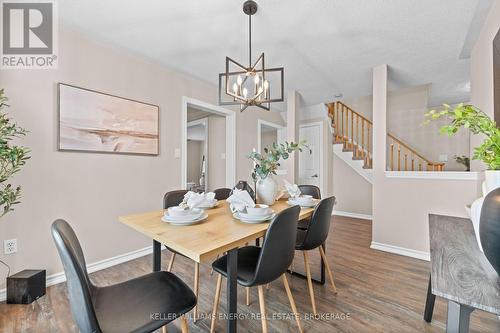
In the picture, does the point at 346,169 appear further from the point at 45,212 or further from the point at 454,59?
the point at 45,212

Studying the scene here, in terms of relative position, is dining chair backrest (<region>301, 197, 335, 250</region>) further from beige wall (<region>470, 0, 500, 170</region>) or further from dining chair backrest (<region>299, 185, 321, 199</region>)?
beige wall (<region>470, 0, 500, 170</region>)

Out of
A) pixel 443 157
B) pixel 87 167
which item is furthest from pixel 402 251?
pixel 87 167

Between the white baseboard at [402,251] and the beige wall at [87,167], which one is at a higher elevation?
the beige wall at [87,167]

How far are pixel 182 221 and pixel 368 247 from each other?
8.82 feet

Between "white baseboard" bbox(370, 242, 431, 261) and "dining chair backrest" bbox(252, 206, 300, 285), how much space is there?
2242mm

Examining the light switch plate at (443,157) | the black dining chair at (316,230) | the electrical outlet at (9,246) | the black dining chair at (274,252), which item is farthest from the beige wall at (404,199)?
the electrical outlet at (9,246)

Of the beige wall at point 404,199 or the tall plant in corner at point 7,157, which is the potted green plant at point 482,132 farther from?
the tall plant in corner at point 7,157

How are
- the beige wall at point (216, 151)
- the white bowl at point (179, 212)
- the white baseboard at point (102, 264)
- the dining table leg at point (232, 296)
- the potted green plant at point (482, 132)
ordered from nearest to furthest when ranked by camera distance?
1. the potted green plant at point (482, 132)
2. the dining table leg at point (232, 296)
3. the white bowl at point (179, 212)
4. the white baseboard at point (102, 264)
5. the beige wall at point (216, 151)

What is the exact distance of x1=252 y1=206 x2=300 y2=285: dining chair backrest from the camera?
1124mm

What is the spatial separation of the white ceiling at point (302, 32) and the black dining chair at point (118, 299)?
74.6 inches

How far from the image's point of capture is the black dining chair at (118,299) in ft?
2.50

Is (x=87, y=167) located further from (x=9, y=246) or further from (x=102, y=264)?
(x=102, y=264)

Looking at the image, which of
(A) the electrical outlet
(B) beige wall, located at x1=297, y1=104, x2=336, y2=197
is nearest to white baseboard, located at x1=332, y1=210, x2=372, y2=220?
(B) beige wall, located at x1=297, y1=104, x2=336, y2=197

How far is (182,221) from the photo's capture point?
127 cm
